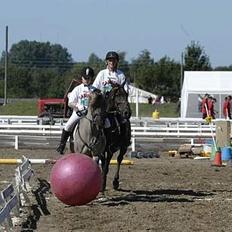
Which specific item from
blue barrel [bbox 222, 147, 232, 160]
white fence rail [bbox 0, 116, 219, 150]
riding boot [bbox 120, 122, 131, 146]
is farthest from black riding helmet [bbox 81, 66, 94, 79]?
white fence rail [bbox 0, 116, 219, 150]

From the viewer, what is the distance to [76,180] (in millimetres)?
11125

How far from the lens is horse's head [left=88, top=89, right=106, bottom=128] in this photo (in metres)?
12.8

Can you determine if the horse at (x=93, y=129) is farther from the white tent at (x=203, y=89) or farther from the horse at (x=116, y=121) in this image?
the white tent at (x=203, y=89)

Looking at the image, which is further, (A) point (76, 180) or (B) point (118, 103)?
(B) point (118, 103)

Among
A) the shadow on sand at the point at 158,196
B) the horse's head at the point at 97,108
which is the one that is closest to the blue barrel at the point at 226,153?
the shadow on sand at the point at 158,196

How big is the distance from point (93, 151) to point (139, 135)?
51.3 ft

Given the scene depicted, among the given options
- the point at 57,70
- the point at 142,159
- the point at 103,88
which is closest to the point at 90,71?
the point at 103,88

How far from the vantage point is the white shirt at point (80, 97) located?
13.6m

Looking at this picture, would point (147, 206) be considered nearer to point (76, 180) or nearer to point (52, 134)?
point (76, 180)

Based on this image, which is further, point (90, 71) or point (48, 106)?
point (48, 106)

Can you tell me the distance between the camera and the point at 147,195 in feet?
45.1

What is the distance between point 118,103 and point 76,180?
107 inches

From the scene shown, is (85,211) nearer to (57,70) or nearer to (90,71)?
(90,71)

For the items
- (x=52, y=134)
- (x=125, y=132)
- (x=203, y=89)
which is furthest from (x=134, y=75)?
(x=125, y=132)
